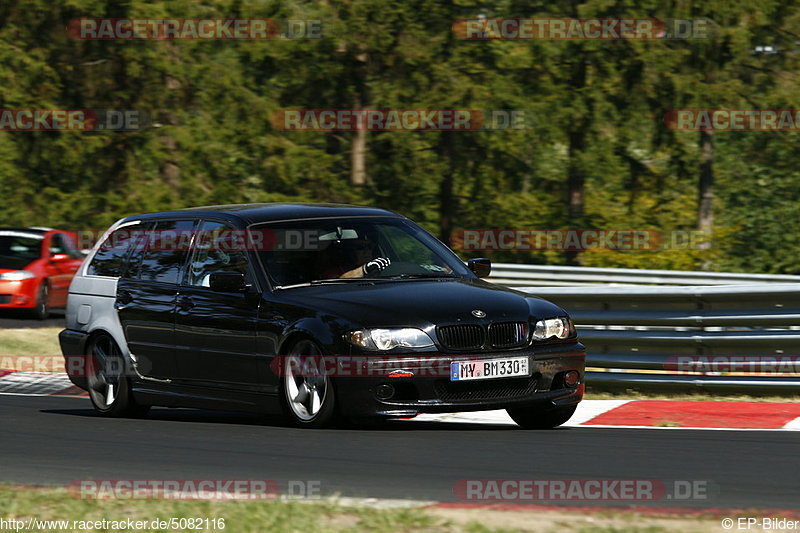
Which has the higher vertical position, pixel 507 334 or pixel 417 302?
pixel 417 302

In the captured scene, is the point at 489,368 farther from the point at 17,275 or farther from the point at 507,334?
the point at 17,275

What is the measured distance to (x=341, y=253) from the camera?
32.0 ft

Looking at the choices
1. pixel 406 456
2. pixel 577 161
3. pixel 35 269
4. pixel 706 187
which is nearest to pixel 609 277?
pixel 35 269

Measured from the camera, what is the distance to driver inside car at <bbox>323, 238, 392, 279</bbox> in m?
9.64

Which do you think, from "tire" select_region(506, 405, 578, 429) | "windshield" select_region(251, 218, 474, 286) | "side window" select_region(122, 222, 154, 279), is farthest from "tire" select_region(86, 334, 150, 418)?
"tire" select_region(506, 405, 578, 429)

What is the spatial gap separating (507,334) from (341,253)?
147 cm

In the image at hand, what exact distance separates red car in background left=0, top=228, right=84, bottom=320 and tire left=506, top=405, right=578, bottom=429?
14.4m

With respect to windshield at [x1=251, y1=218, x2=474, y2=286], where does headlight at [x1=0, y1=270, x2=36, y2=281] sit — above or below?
below

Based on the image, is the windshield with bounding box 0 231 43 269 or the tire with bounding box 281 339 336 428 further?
the windshield with bounding box 0 231 43 269

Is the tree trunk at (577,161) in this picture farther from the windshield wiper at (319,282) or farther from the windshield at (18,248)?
the windshield wiper at (319,282)

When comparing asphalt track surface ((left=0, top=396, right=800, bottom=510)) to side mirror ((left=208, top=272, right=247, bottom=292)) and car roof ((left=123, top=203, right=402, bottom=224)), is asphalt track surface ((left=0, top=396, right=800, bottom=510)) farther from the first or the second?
car roof ((left=123, top=203, right=402, bottom=224))

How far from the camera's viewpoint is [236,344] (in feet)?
31.3

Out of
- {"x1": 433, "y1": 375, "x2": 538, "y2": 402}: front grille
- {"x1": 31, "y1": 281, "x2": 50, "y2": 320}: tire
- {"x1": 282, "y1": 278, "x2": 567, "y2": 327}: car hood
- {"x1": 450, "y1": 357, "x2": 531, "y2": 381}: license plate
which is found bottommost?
{"x1": 31, "y1": 281, "x2": 50, "y2": 320}: tire

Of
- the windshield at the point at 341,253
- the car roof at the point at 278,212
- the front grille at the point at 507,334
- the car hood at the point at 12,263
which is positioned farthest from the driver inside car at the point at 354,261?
the car hood at the point at 12,263
